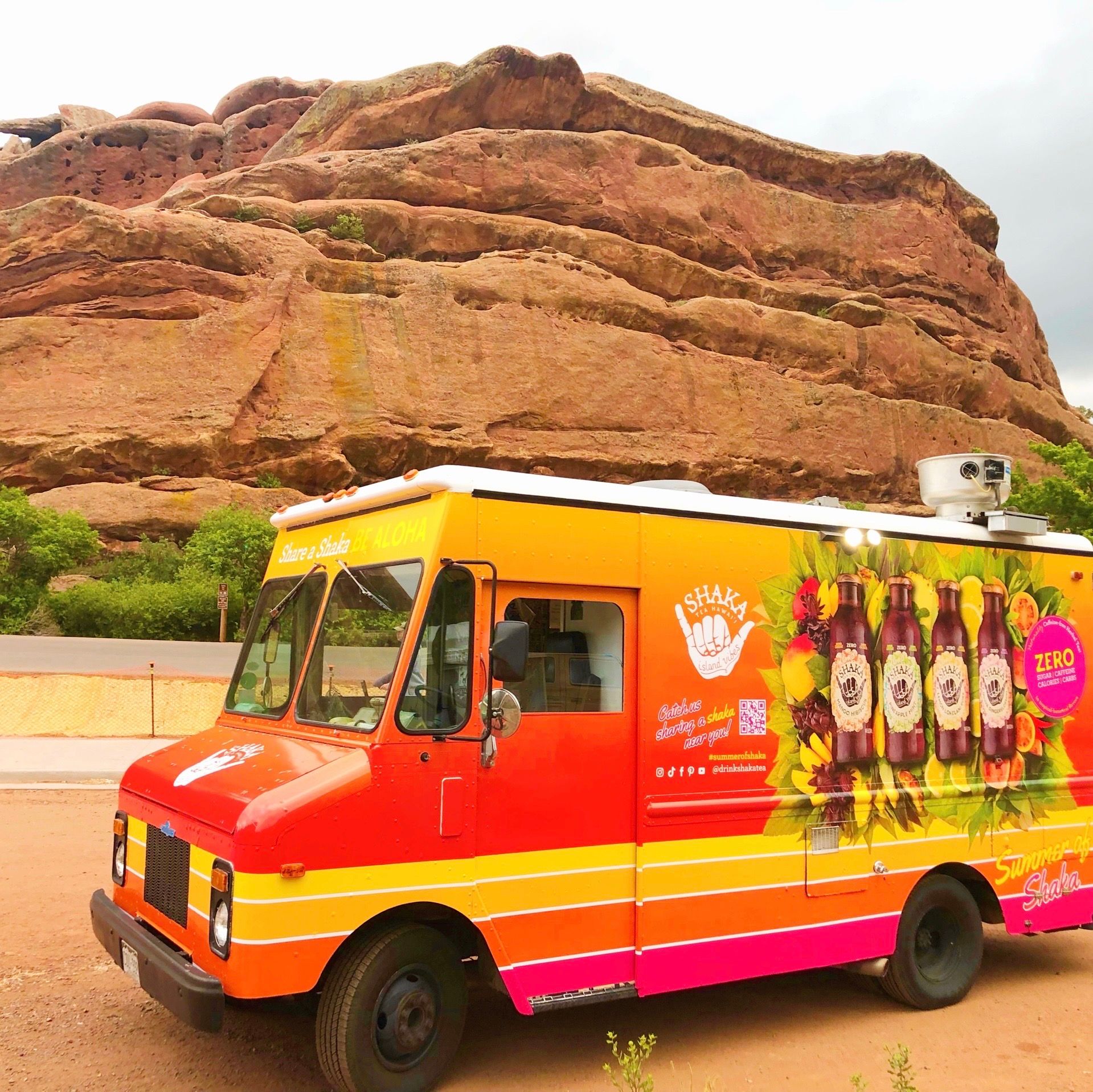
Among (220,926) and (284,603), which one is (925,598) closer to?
(284,603)

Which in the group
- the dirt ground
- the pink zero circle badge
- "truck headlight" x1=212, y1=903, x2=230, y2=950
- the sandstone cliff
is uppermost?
the sandstone cliff

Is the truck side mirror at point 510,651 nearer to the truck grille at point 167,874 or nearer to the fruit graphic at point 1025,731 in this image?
the truck grille at point 167,874

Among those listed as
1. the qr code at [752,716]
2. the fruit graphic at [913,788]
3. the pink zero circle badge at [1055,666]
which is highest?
the pink zero circle badge at [1055,666]

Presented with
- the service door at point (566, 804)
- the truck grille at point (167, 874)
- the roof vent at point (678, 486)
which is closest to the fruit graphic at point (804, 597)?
the roof vent at point (678, 486)

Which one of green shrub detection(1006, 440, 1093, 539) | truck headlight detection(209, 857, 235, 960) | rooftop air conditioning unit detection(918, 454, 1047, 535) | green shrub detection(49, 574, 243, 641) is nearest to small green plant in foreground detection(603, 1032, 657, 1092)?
truck headlight detection(209, 857, 235, 960)

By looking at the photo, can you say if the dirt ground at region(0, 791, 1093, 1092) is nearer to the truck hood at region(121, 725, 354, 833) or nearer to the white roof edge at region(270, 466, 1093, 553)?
the truck hood at region(121, 725, 354, 833)

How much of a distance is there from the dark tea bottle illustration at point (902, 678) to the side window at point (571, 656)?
79.9 inches

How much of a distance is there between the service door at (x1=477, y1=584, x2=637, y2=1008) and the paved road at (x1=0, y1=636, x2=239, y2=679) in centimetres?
1573

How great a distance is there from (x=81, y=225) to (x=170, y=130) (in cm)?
3586

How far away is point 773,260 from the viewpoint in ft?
159

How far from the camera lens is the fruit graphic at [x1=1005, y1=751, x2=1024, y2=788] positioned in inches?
265

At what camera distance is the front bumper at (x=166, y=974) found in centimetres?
404

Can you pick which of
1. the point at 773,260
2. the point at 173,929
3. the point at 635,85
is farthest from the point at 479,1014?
the point at 635,85

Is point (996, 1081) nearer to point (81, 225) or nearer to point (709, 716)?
point (709, 716)
